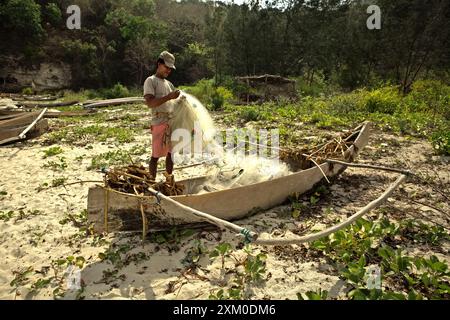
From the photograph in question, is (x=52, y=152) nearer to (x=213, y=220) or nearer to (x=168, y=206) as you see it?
(x=168, y=206)

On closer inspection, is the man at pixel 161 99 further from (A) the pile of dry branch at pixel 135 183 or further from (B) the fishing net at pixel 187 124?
A: (A) the pile of dry branch at pixel 135 183

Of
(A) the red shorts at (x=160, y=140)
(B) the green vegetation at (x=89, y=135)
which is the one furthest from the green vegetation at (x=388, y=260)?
(B) the green vegetation at (x=89, y=135)

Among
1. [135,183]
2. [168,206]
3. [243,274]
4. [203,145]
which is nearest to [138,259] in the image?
[168,206]

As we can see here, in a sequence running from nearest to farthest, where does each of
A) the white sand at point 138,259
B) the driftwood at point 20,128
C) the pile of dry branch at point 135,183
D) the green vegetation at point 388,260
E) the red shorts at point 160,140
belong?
the green vegetation at point 388,260 < the white sand at point 138,259 < the pile of dry branch at point 135,183 < the red shorts at point 160,140 < the driftwood at point 20,128

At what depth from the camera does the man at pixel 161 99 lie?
3643 millimetres

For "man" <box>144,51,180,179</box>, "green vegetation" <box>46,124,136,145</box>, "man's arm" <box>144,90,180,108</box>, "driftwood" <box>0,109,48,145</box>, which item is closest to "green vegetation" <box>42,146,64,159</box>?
"green vegetation" <box>46,124,136,145</box>

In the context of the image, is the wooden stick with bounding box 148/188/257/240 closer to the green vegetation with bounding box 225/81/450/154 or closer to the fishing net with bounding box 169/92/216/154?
the fishing net with bounding box 169/92/216/154

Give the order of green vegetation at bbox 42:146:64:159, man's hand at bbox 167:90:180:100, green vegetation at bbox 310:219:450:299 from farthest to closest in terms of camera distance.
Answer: green vegetation at bbox 42:146:64:159, man's hand at bbox 167:90:180:100, green vegetation at bbox 310:219:450:299

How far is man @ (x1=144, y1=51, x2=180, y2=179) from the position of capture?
12.0 feet

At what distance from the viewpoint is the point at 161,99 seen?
142 inches

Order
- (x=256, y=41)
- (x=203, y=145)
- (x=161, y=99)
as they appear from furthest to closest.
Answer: (x=256, y=41) < (x=203, y=145) < (x=161, y=99)

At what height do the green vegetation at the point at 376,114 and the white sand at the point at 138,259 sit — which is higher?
the green vegetation at the point at 376,114

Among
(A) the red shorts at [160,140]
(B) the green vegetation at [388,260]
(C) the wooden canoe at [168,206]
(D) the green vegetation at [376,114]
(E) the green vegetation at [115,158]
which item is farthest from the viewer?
(D) the green vegetation at [376,114]

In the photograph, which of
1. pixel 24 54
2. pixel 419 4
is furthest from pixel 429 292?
pixel 24 54
